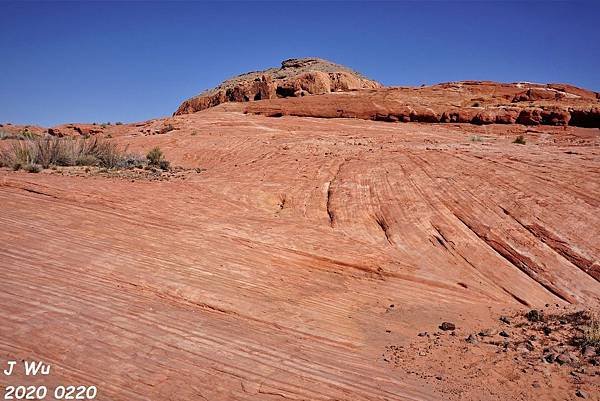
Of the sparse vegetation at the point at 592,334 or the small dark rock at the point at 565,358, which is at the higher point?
the sparse vegetation at the point at 592,334

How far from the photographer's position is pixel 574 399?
4438mm

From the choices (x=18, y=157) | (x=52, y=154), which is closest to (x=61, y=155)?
(x=52, y=154)

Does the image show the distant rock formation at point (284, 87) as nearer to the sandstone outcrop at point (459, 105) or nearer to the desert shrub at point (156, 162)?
the sandstone outcrop at point (459, 105)

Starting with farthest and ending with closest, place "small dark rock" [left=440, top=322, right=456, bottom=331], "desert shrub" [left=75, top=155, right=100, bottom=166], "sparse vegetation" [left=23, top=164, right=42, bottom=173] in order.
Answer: "desert shrub" [left=75, top=155, right=100, bottom=166], "sparse vegetation" [left=23, top=164, right=42, bottom=173], "small dark rock" [left=440, top=322, right=456, bottom=331]

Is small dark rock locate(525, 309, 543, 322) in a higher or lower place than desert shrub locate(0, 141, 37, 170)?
lower

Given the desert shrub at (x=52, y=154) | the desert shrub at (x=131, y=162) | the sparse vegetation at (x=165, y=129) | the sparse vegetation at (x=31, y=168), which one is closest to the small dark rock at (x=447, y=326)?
the sparse vegetation at (x=31, y=168)

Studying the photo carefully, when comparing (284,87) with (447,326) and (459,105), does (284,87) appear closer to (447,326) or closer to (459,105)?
(459,105)

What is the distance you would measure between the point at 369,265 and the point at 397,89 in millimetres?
23524

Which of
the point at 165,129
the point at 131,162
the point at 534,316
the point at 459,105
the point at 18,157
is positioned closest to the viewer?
the point at 534,316

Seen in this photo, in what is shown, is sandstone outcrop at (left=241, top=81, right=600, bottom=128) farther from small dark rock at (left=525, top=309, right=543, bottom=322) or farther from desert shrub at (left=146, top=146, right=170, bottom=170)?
small dark rock at (left=525, top=309, right=543, bottom=322)

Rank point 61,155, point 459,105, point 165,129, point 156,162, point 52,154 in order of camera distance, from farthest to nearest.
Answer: point 165,129 < point 459,105 < point 156,162 < point 61,155 < point 52,154

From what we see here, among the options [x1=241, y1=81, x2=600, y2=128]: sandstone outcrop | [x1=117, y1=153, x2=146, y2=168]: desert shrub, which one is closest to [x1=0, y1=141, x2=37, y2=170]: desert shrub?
[x1=117, y1=153, x2=146, y2=168]: desert shrub

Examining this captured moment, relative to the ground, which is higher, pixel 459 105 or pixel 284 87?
pixel 284 87

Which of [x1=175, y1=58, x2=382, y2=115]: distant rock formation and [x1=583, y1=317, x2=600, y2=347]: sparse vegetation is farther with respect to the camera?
[x1=175, y1=58, x2=382, y2=115]: distant rock formation
